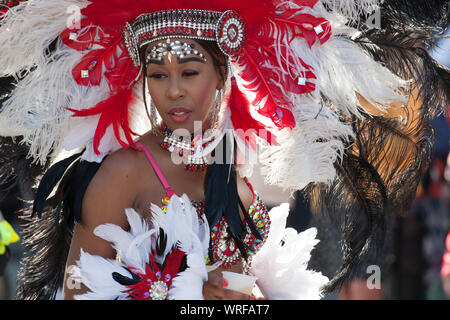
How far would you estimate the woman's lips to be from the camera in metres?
2.04

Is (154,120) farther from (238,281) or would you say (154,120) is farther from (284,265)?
(284,265)

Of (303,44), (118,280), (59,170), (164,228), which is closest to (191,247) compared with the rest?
(164,228)

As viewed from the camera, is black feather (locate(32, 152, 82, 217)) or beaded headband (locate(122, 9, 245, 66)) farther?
black feather (locate(32, 152, 82, 217))

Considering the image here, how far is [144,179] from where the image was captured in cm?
209

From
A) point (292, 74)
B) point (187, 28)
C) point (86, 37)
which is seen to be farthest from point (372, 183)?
point (86, 37)

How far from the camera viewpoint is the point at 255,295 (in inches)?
90.4

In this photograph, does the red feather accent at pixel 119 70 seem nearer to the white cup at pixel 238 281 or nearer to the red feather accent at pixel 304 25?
the red feather accent at pixel 304 25

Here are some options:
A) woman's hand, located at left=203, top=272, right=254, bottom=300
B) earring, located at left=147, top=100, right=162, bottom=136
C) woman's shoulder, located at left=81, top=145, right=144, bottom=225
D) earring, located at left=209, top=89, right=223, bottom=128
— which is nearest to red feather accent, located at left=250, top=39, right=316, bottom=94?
earring, located at left=209, top=89, right=223, bottom=128

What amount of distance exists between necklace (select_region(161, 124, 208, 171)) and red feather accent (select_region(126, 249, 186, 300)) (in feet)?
1.34

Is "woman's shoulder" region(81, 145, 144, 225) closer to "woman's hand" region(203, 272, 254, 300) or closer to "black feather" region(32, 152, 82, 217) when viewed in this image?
"black feather" region(32, 152, 82, 217)

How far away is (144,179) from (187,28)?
1.95 feet

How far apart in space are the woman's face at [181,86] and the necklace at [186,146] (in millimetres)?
76

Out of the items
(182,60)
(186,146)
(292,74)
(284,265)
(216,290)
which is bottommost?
(284,265)

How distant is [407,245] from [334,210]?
431 cm
